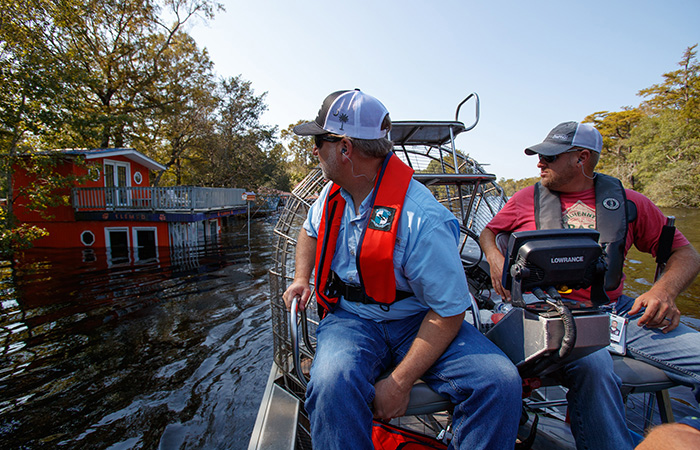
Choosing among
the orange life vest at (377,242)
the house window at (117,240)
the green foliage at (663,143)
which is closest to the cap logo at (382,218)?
the orange life vest at (377,242)

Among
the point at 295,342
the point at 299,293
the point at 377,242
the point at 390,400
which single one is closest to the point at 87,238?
the point at 299,293

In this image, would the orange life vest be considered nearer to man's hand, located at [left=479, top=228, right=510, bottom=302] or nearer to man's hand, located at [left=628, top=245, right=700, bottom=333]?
man's hand, located at [left=479, top=228, right=510, bottom=302]

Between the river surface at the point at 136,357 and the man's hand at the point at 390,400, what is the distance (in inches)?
101

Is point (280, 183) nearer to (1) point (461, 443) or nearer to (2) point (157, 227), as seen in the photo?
(2) point (157, 227)

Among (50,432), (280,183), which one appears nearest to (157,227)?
(50,432)

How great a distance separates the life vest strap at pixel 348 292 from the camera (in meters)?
1.68

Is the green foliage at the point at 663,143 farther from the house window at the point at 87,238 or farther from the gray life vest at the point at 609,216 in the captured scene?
the house window at the point at 87,238

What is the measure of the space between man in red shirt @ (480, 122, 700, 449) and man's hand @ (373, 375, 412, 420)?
0.80 m

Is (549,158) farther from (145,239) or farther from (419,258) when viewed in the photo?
(145,239)

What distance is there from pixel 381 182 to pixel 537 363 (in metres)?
1.04

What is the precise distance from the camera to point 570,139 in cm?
218

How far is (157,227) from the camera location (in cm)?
1677

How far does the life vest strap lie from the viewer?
168 centimetres

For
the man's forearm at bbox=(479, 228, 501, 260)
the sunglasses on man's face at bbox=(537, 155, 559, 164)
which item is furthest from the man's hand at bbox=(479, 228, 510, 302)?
the sunglasses on man's face at bbox=(537, 155, 559, 164)
